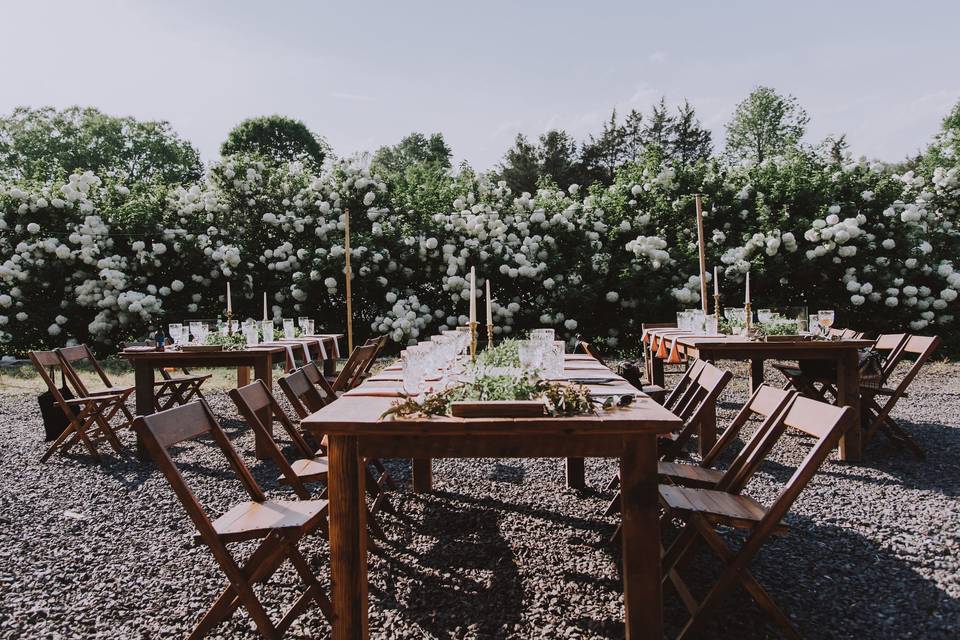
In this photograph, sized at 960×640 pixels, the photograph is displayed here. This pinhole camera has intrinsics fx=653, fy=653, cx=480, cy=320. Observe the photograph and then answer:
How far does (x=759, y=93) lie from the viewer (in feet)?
130

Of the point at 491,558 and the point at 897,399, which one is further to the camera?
the point at 897,399

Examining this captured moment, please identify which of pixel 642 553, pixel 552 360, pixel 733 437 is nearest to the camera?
pixel 642 553

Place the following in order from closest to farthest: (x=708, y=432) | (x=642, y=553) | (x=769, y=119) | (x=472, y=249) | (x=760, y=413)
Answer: (x=642, y=553), (x=760, y=413), (x=708, y=432), (x=472, y=249), (x=769, y=119)

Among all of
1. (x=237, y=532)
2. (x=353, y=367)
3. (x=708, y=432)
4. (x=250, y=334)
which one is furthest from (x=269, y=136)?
(x=237, y=532)

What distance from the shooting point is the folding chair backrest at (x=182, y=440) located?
2.24 metres

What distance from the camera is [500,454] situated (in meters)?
2.23

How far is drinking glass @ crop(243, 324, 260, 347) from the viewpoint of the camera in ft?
20.0

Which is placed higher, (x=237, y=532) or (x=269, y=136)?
(x=269, y=136)

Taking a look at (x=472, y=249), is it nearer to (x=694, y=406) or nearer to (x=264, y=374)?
(x=264, y=374)

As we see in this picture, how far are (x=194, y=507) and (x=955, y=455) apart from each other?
544 centimetres

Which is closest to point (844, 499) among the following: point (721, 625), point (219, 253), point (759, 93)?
point (721, 625)

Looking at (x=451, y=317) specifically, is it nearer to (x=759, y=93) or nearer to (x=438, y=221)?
(x=438, y=221)

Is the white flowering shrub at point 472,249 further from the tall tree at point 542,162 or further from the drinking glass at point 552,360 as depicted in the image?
the tall tree at point 542,162

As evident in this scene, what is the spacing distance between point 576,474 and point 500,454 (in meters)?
2.24
